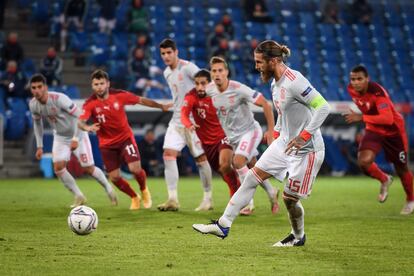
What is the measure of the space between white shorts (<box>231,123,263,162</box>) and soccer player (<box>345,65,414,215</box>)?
5.22ft

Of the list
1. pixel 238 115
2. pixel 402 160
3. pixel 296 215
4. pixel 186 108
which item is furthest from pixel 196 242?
pixel 402 160

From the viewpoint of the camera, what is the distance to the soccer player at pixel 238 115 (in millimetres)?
12664

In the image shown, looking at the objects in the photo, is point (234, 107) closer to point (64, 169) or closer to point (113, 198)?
point (113, 198)

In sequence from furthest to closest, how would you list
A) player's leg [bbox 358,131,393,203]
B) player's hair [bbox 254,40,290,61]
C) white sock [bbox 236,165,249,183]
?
player's leg [bbox 358,131,393,203], white sock [bbox 236,165,249,183], player's hair [bbox 254,40,290,61]

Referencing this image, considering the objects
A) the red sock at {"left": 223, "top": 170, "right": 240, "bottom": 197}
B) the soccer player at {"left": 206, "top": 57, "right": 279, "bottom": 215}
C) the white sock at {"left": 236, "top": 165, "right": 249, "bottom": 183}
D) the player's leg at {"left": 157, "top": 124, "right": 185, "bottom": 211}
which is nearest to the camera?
the soccer player at {"left": 206, "top": 57, "right": 279, "bottom": 215}

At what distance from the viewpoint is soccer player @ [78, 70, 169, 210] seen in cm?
1373

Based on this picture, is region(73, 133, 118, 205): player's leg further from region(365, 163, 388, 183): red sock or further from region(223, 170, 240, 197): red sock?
region(365, 163, 388, 183): red sock

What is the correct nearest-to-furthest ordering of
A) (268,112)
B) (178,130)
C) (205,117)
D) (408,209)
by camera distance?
1. (268,112)
2. (408,209)
3. (205,117)
4. (178,130)

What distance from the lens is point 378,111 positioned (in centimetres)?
1288

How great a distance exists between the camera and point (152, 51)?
87.6 ft

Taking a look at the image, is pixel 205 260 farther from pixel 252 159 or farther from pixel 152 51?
pixel 152 51

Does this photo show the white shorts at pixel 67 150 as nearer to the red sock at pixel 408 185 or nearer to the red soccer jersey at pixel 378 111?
the red soccer jersey at pixel 378 111

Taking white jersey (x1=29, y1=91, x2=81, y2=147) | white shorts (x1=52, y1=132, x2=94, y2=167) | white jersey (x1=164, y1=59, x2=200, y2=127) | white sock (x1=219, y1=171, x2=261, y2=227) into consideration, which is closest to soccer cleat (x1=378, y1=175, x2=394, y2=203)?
white jersey (x1=164, y1=59, x2=200, y2=127)

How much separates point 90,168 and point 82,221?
511 centimetres
